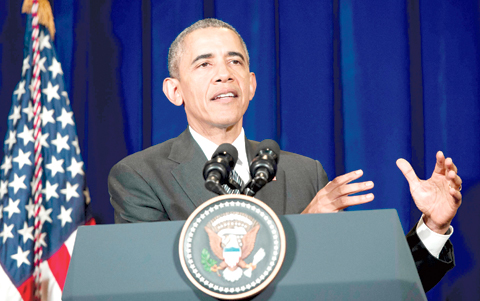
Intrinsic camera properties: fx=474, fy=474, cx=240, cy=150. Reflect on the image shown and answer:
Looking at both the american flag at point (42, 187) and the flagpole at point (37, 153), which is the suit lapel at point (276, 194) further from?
the flagpole at point (37, 153)

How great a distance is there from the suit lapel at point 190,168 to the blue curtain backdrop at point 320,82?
1036 mm

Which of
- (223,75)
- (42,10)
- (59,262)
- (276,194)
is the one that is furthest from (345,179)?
(42,10)

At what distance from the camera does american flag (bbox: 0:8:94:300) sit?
2.26 m

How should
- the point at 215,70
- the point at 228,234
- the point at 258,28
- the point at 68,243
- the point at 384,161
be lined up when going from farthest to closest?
the point at 258,28
the point at 384,161
the point at 68,243
the point at 215,70
the point at 228,234

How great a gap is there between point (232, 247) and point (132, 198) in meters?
0.69

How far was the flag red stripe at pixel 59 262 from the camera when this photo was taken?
2326mm

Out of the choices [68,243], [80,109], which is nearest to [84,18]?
[80,109]

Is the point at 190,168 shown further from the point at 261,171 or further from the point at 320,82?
the point at 320,82

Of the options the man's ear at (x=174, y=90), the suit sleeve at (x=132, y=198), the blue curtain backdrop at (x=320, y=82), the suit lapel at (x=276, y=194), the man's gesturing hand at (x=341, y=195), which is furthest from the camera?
the blue curtain backdrop at (x=320, y=82)

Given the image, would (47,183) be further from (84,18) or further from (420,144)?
(420,144)

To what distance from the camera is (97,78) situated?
2.78 metres

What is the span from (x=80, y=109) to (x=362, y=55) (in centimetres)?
164

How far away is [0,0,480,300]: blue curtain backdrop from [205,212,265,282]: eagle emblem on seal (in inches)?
71.4

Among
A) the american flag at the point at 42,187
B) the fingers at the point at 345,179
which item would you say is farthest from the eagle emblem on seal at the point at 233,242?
the american flag at the point at 42,187
